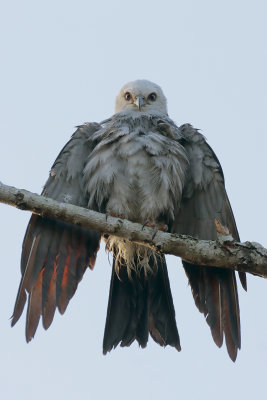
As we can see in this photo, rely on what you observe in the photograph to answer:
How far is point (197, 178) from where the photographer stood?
6918 millimetres

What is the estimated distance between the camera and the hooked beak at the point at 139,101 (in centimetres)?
768

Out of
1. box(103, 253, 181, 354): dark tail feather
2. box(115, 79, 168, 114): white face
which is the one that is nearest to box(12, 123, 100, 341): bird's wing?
box(103, 253, 181, 354): dark tail feather

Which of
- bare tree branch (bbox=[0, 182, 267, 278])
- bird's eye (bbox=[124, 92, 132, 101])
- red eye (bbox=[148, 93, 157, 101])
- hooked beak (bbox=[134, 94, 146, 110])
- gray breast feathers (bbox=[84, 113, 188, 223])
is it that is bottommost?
bare tree branch (bbox=[0, 182, 267, 278])

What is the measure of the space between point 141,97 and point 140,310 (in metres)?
2.52

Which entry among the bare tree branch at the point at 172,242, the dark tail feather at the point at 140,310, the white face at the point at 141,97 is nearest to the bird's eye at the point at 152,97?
the white face at the point at 141,97

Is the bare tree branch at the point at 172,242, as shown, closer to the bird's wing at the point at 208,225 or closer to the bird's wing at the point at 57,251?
the bird's wing at the point at 208,225

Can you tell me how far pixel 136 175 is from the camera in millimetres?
6637

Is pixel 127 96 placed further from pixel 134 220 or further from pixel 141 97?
pixel 134 220

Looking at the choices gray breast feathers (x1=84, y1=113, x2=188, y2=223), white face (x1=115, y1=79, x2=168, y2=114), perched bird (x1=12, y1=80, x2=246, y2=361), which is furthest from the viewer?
white face (x1=115, y1=79, x2=168, y2=114)

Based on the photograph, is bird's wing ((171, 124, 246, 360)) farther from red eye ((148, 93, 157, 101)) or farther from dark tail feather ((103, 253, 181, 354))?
red eye ((148, 93, 157, 101))

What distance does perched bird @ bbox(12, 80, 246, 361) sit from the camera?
21.5 ft

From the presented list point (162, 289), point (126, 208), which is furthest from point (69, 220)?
point (162, 289)

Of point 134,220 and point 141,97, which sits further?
point 141,97

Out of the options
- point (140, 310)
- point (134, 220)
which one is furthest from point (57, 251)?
point (140, 310)
